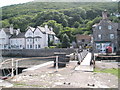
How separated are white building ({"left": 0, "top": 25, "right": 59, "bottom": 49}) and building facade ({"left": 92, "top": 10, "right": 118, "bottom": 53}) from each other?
68.8 ft

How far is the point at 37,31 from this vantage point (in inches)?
2141

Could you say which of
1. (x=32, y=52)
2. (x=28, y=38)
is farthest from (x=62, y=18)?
(x=32, y=52)

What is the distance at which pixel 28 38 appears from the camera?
5600 cm

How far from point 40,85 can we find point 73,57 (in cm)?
1037

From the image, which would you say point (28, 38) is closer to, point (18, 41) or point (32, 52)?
point (18, 41)

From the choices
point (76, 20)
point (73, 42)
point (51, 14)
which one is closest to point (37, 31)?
point (73, 42)

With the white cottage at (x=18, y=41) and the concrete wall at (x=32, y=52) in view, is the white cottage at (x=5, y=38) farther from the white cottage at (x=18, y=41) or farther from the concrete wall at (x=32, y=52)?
the concrete wall at (x=32, y=52)

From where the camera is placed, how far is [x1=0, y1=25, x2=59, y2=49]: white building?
54469 millimetres

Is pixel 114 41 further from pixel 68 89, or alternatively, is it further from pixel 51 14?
pixel 51 14

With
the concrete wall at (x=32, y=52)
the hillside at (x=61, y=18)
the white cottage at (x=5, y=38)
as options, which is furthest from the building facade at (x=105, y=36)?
the hillside at (x=61, y=18)

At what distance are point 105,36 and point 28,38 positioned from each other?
1127 inches

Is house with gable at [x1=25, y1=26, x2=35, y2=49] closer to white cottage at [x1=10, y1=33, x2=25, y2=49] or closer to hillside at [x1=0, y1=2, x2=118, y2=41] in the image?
white cottage at [x1=10, y1=33, x2=25, y2=49]

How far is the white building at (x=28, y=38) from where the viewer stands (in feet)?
179

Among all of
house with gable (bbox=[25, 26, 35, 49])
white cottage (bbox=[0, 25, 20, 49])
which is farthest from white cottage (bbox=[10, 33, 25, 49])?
house with gable (bbox=[25, 26, 35, 49])
